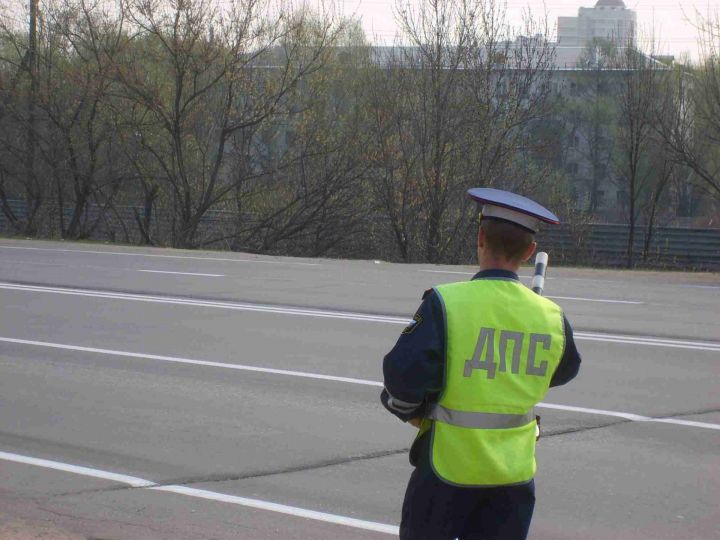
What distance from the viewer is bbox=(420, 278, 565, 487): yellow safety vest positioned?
3.08 meters

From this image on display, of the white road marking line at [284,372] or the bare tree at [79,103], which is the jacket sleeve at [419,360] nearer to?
the white road marking line at [284,372]

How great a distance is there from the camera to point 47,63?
1375 inches

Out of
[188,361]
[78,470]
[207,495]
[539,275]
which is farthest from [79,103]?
[539,275]

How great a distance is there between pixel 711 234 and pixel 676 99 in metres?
4.20

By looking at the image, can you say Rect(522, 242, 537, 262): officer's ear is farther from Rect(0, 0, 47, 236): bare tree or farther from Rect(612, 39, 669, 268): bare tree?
Rect(0, 0, 47, 236): bare tree

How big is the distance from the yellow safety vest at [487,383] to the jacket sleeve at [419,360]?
25 millimetres

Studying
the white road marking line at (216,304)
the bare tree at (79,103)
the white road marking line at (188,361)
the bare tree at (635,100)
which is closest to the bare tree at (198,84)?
the bare tree at (79,103)

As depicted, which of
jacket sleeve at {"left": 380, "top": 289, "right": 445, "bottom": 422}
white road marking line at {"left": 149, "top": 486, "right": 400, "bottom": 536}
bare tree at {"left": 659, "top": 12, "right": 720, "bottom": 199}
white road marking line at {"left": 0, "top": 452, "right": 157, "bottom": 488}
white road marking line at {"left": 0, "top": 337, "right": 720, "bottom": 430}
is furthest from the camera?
bare tree at {"left": 659, "top": 12, "right": 720, "bottom": 199}

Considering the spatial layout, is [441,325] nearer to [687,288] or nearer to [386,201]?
[687,288]

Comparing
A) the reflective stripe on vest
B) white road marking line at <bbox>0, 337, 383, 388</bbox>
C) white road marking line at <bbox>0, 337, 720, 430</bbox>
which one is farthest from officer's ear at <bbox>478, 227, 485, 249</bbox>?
white road marking line at <bbox>0, 337, 383, 388</bbox>

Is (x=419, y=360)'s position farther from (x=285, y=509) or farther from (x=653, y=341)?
(x=653, y=341)

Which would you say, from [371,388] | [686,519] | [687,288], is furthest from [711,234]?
[686,519]

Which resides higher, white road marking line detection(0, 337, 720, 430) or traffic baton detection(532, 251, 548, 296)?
traffic baton detection(532, 251, 548, 296)

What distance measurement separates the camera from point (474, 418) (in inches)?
122
